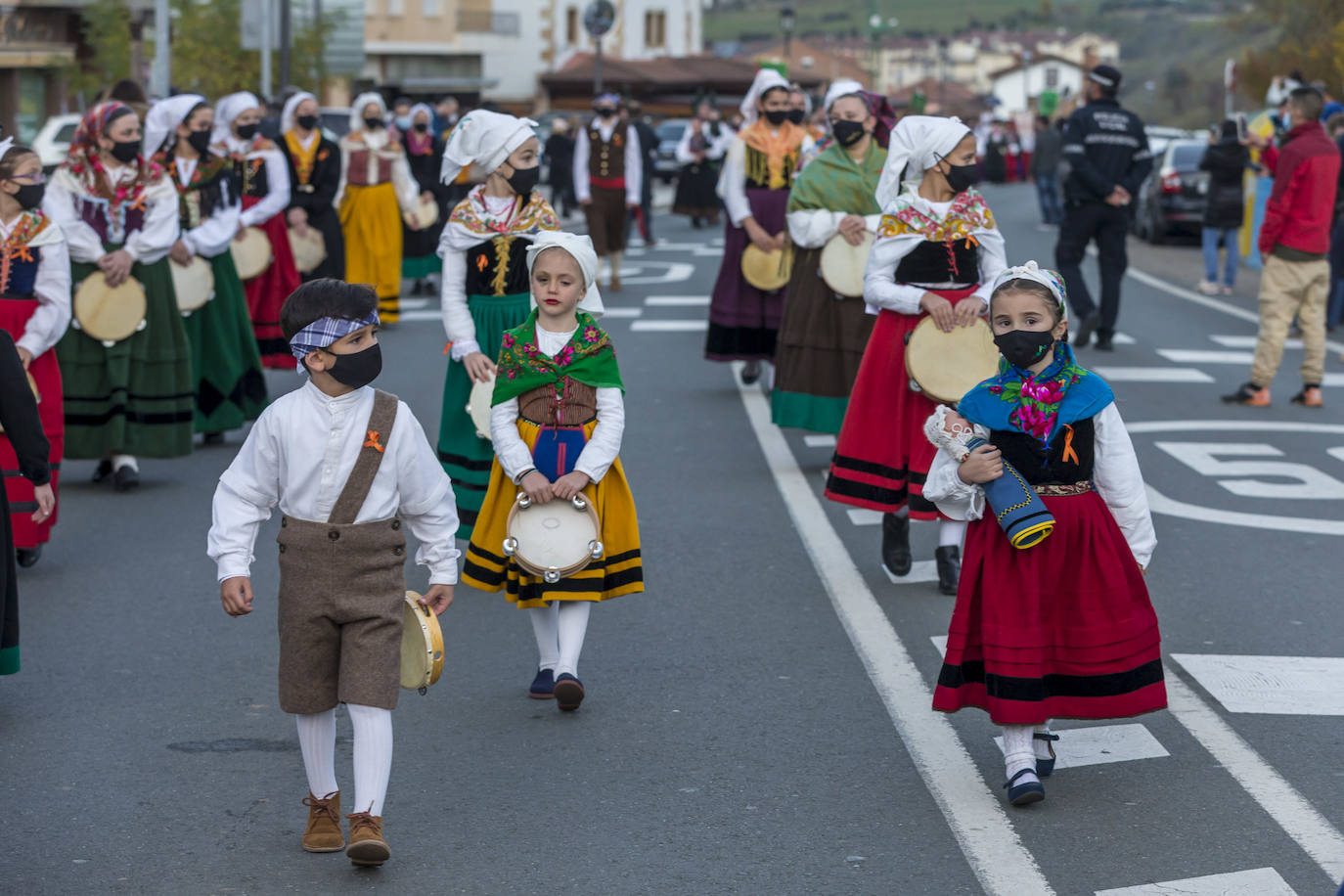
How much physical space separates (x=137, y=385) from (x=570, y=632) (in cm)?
479

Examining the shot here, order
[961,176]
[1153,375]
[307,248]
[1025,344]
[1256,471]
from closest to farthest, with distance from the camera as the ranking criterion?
1. [1025,344]
2. [961,176]
3. [1256,471]
4. [1153,375]
5. [307,248]

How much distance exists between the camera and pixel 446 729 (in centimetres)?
613

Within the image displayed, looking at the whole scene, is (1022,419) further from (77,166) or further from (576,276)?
(77,166)

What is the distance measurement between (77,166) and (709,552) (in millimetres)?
3638

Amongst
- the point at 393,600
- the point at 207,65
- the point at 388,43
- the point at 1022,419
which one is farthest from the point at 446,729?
the point at 388,43

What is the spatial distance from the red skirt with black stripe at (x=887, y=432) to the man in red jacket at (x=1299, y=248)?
5619 mm

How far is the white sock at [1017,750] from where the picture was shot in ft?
17.6

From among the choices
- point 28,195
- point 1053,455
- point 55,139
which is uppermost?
point 28,195

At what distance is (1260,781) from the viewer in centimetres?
556

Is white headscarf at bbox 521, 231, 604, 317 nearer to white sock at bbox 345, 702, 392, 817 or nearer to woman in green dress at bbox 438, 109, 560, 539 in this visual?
woman in green dress at bbox 438, 109, 560, 539

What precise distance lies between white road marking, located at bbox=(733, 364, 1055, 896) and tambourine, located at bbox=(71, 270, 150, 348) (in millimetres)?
3413

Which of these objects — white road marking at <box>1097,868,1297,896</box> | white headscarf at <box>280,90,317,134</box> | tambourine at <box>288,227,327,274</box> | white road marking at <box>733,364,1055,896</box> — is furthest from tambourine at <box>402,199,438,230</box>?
white road marking at <box>1097,868,1297,896</box>

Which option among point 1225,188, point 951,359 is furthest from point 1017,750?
point 1225,188

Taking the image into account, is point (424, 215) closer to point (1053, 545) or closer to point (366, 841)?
point (1053, 545)
